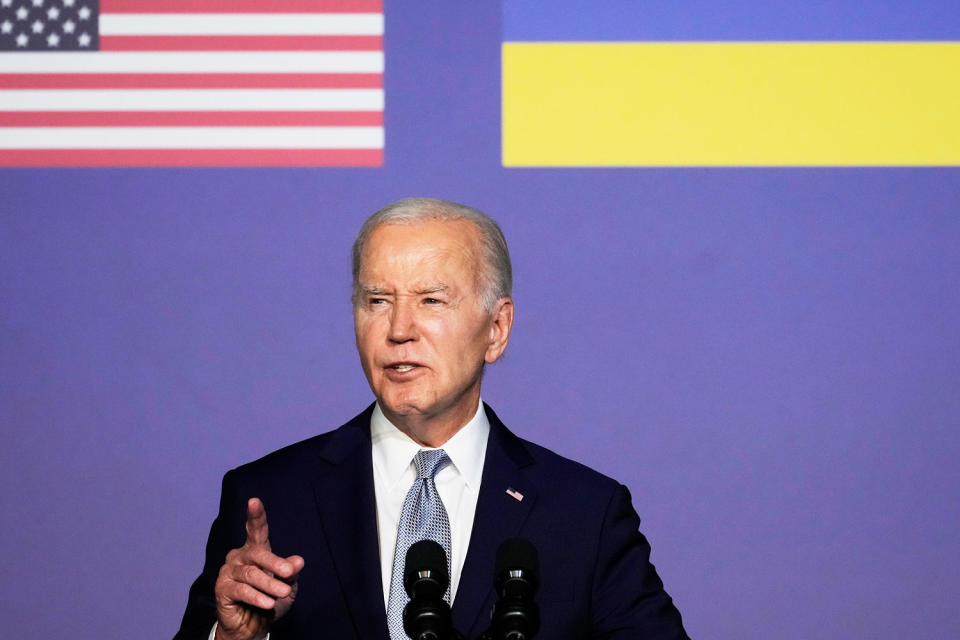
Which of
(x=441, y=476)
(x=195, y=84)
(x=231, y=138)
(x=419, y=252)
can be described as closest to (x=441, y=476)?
(x=441, y=476)

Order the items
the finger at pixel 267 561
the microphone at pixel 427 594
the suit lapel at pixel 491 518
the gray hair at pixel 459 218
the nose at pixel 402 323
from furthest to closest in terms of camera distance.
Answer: the gray hair at pixel 459 218 → the nose at pixel 402 323 → the suit lapel at pixel 491 518 → the finger at pixel 267 561 → the microphone at pixel 427 594

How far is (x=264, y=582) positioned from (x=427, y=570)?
0.33 metres

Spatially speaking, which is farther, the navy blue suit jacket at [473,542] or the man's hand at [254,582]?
the navy blue suit jacket at [473,542]

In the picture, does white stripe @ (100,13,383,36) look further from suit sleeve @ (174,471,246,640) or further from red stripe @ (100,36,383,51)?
suit sleeve @ (174,471,246,640)

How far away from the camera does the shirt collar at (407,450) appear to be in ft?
6.71

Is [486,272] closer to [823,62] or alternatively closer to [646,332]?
[646,332]

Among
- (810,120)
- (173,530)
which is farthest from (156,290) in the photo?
(810,120)

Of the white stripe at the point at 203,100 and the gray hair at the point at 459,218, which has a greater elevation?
the white stripe at the point at 203,100

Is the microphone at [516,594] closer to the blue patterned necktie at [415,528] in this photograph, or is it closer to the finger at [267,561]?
the finger at [267,561]

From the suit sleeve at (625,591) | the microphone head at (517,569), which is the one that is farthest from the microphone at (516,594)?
the suit sleeve at (625,591)

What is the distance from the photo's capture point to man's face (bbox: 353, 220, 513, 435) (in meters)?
1.98

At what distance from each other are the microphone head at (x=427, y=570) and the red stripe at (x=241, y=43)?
2028mm

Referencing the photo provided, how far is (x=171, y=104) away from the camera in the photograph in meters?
3.10

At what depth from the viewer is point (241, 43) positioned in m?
3.10
